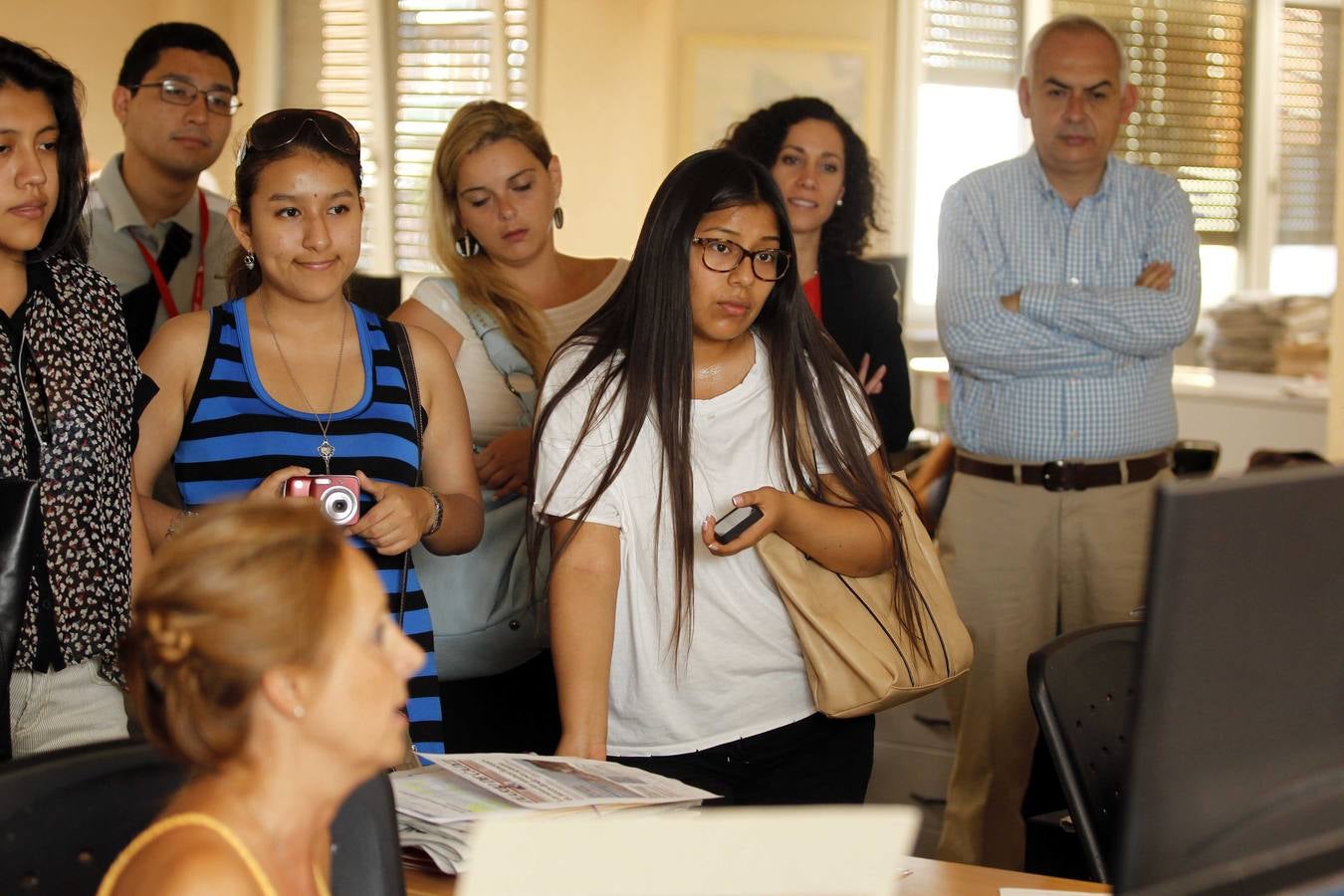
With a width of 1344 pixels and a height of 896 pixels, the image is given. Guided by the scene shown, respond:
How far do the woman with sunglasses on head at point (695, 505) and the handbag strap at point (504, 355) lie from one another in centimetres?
61

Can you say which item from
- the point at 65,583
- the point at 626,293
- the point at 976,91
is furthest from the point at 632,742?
the point at 976,91

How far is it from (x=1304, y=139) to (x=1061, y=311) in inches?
243

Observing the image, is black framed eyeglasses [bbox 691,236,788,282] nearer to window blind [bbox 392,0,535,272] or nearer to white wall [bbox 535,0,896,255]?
white wall [bbox 535,0,896,255]

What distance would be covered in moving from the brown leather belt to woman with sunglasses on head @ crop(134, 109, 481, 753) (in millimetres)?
1435

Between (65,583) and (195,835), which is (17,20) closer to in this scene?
(65,583)

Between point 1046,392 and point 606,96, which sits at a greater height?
point 606,96

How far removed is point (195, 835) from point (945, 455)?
2.85 m

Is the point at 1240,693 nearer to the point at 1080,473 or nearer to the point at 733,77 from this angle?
the point at 1080,473

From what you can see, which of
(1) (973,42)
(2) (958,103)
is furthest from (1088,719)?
(1) (973,42)

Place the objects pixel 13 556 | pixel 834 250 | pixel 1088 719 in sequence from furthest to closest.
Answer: pixel 834 250 → pixel 1088 719 → pixel 13 556

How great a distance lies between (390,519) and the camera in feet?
6.96

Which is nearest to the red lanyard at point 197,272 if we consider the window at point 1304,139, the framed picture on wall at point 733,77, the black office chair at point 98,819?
the black office chair at point 98,819

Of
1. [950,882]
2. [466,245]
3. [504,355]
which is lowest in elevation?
[950,882]

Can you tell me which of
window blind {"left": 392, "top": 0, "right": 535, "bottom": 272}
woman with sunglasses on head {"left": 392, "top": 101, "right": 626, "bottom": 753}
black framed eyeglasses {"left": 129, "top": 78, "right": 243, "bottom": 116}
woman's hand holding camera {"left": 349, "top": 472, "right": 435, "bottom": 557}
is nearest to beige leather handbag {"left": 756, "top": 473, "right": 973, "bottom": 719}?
woman's hand holding camera {"left": 349, "top": 472, "right": 435, "bottom": 557}
